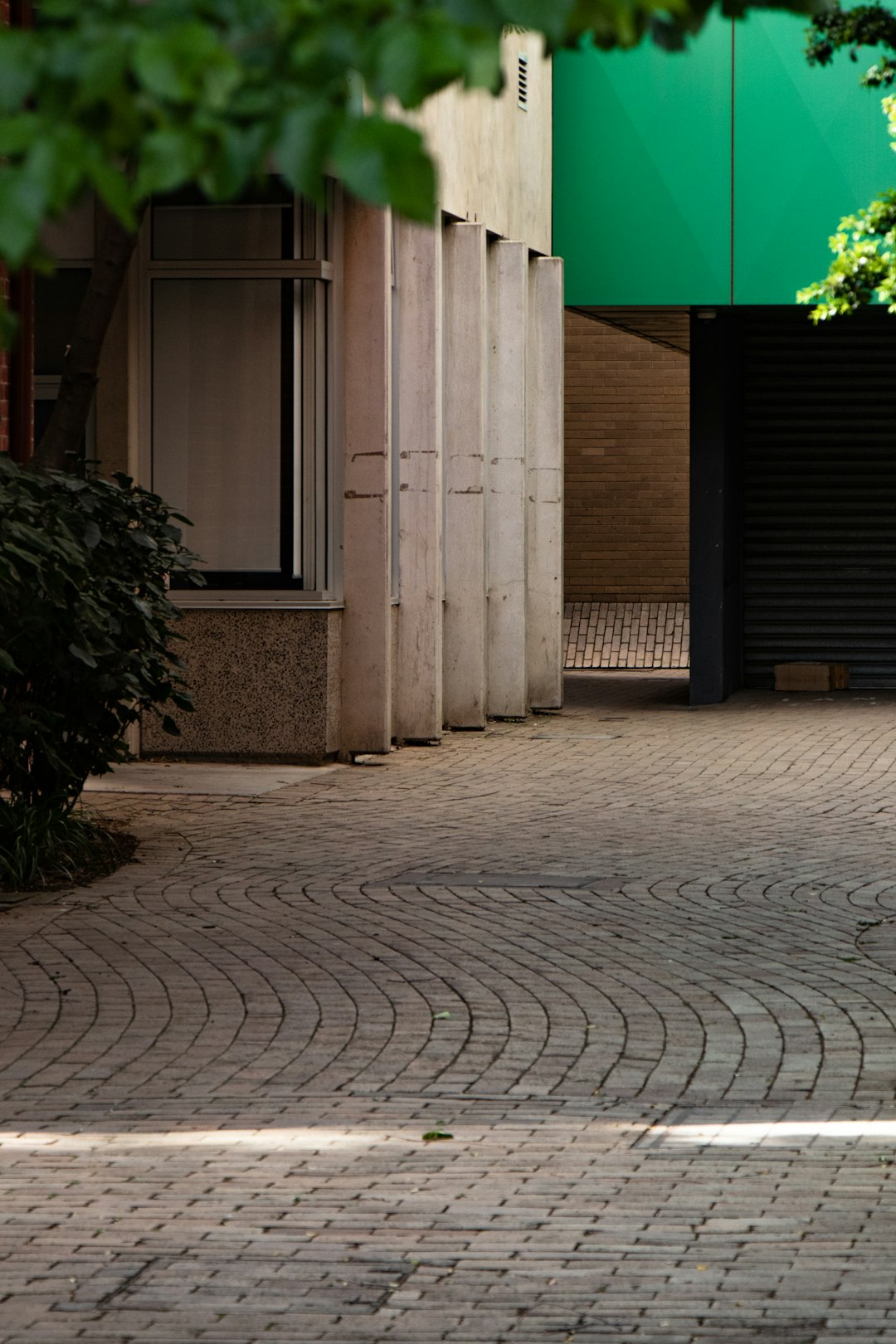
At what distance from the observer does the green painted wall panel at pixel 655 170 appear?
64.4 feet

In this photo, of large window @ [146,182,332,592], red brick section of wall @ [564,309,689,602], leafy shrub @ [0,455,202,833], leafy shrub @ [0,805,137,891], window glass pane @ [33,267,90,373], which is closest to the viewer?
leafy shrub @ [0,455,202,833]

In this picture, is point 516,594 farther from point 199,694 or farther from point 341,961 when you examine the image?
point 341,961

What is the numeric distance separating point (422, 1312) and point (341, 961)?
12.5 feet

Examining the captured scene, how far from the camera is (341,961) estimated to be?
27.4ft

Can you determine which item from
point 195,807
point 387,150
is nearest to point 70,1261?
point 387,150

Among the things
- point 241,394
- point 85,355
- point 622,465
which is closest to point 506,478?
point 241,394

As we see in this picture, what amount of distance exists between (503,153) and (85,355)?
327 inches

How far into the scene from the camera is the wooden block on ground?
22.5 metres

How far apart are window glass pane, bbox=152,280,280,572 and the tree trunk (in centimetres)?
393

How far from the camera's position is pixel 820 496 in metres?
22.6

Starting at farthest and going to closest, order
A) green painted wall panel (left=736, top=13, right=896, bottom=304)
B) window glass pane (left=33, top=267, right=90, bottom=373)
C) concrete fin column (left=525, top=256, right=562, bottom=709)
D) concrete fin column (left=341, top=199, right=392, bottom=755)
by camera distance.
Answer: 1. concrete fin column (left=525, top=256, right=562, bottom=709)
2. green painted wall panel (left=736, top=13, right=896, bottom=304)
3. concrete fin column (left=341, top=199, right=392, bottom=755)
4. window glass pane (left=33, top=267, right=90, bottom=373)

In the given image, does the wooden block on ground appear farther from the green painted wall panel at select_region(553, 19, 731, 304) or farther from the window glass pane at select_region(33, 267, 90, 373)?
the window glass pane at select_region(33, 267, 90, 373)

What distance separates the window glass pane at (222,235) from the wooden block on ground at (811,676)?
9154 mm

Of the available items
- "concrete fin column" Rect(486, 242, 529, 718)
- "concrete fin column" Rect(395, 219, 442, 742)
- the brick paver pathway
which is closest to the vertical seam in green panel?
"concrete fin column" Rect(486, 242, 529, 718)
